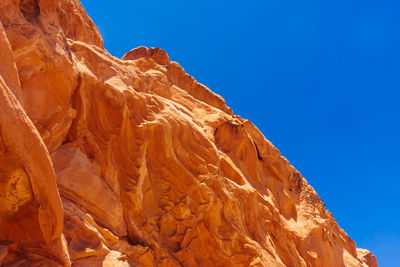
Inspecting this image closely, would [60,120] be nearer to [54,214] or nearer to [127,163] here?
[127,163]

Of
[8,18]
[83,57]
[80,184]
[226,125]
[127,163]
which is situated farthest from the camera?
[226,125]

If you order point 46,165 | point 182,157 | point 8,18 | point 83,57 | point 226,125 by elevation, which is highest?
point 226,125

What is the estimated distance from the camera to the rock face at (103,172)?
723 cm

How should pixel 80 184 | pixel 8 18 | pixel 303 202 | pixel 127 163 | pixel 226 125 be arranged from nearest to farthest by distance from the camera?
pixel 8 18, pixel 80 184, pixel 127 163, pixel 226 125, pixel 303 202

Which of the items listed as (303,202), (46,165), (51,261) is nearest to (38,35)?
(46,165)

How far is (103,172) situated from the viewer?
12344mm

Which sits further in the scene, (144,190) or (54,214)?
(144,190)

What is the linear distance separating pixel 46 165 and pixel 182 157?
25.5 ft

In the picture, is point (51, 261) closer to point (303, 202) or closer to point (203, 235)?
point (203, 235)

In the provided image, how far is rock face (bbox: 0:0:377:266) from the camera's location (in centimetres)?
723

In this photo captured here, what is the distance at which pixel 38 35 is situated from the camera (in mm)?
10820

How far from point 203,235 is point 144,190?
2.77 m

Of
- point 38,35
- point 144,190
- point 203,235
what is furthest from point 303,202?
point 38,35

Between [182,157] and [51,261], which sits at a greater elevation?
[182,157]
